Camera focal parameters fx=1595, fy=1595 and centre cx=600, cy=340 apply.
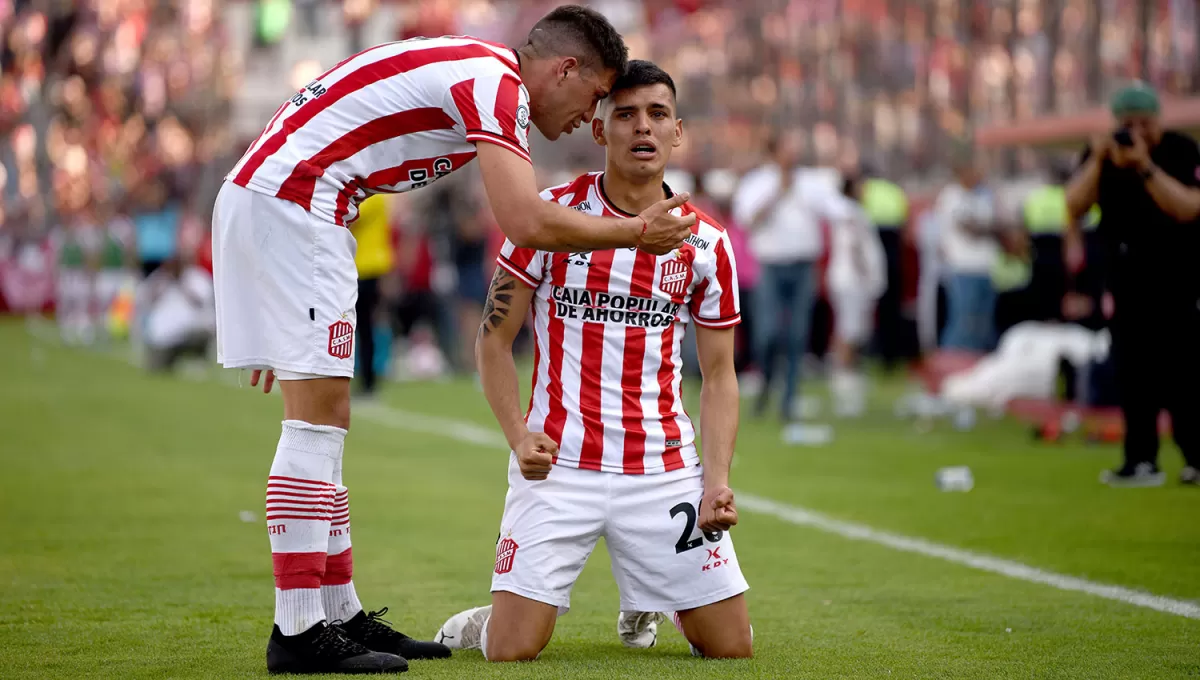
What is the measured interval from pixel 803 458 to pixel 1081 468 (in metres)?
1.81

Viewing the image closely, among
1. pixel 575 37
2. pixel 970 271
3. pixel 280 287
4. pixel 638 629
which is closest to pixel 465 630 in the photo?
pixel 638 629

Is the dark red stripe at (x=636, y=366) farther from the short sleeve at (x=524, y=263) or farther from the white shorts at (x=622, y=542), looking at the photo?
the short sleeve at (x=524, y=263)

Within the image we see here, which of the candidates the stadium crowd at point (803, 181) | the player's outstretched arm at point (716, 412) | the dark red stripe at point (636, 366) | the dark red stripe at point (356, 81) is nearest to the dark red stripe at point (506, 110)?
the dark red stripe at point (356, 81)

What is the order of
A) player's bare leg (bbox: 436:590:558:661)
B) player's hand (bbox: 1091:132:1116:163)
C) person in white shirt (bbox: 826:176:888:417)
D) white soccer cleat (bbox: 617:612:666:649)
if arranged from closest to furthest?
player's bare leg (bbox: 436:590:558:661), white soccer cleat (bbox: 617:612:666:649), player's hand (bbox: 1091:132:1116:163), person in white shirt (bbox: 826:176:888:417)

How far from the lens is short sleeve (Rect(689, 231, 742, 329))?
513 cm

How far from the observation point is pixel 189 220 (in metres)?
24.9

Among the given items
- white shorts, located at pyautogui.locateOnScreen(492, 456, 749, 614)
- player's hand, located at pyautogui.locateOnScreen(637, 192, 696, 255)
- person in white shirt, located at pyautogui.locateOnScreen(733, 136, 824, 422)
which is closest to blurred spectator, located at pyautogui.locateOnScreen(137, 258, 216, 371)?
person in white shirt, located at pyautogui.locateOnScreen(733, 136, 824, 422)

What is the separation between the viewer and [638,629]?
5.14 m

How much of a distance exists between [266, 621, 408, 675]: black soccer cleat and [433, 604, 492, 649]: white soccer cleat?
0.46 metres

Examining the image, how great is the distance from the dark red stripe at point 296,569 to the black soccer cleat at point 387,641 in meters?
0.42

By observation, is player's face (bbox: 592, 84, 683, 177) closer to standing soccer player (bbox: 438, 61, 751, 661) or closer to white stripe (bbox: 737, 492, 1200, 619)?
standing soccer player (bbox: 438, 61, 751, 661)

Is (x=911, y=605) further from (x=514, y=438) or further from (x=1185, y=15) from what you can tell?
(x=1185, y=15)

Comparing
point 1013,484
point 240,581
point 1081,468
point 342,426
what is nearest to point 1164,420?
point 1081,468

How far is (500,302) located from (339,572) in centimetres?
98
